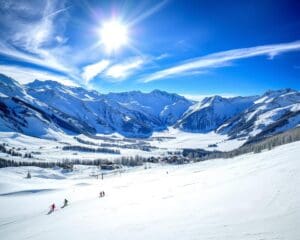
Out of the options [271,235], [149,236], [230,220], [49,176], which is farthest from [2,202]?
[49,176]

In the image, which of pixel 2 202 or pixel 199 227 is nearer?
pixel 199 227

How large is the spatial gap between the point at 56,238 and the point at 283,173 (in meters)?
22.9

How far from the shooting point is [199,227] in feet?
59.6

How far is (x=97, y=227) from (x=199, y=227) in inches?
359

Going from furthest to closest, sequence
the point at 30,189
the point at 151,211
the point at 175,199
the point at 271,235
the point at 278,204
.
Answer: the point at 30,189, the point at 175,199, the point at 151,211, the point at 278,204, the point at 271,235

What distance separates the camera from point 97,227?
75.7 ft

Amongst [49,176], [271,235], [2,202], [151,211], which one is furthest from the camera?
[49,176]

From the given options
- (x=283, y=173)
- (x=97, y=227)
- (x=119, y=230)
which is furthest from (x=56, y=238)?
(x=283, y=173)

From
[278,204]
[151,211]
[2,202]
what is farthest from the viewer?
[2,202]

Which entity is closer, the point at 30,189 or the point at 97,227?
the point at 97,227

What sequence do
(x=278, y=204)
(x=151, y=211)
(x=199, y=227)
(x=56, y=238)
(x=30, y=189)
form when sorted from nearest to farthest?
(x=199, y=227), (x=278, y=204), (x=56, y=238), (x=151, y=211), (x=30, y=189)

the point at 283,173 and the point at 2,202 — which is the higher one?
the point at 283,173

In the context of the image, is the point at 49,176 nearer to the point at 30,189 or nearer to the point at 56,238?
the point at 30,189

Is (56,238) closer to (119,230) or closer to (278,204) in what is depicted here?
(119,230)
